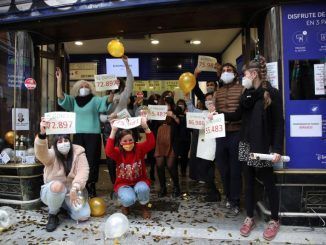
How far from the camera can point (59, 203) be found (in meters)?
4.20

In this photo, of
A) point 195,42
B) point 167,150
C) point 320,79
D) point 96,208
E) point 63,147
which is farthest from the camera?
point 195,42

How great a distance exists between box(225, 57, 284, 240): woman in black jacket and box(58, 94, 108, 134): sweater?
2.29 meters

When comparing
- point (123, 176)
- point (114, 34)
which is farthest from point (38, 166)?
point (114, 34)

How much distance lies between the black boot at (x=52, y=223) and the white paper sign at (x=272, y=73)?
3.15 m

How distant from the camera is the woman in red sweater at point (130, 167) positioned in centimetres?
434

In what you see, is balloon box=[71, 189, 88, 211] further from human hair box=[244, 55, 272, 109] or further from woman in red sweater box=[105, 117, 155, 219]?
human hair box=[244, 55, 272, 109]

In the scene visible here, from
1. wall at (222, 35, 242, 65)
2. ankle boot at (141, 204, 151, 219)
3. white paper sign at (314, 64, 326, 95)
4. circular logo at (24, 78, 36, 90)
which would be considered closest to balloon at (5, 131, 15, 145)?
circular logo at (24, 78, 36, 90)

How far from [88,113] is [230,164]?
2.24m

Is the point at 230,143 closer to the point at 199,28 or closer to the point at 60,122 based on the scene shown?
the point at 199,28

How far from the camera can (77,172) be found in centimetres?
432

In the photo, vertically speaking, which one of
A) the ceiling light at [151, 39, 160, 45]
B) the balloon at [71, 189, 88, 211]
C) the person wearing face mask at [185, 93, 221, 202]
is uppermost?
the ceiling light at [151, 39, 160, 45]

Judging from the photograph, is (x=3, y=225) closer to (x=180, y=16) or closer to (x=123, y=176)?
(x=123, y=176)

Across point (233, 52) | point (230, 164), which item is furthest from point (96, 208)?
point (233, 52)

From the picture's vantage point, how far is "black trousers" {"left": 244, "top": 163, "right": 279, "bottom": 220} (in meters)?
3.81
